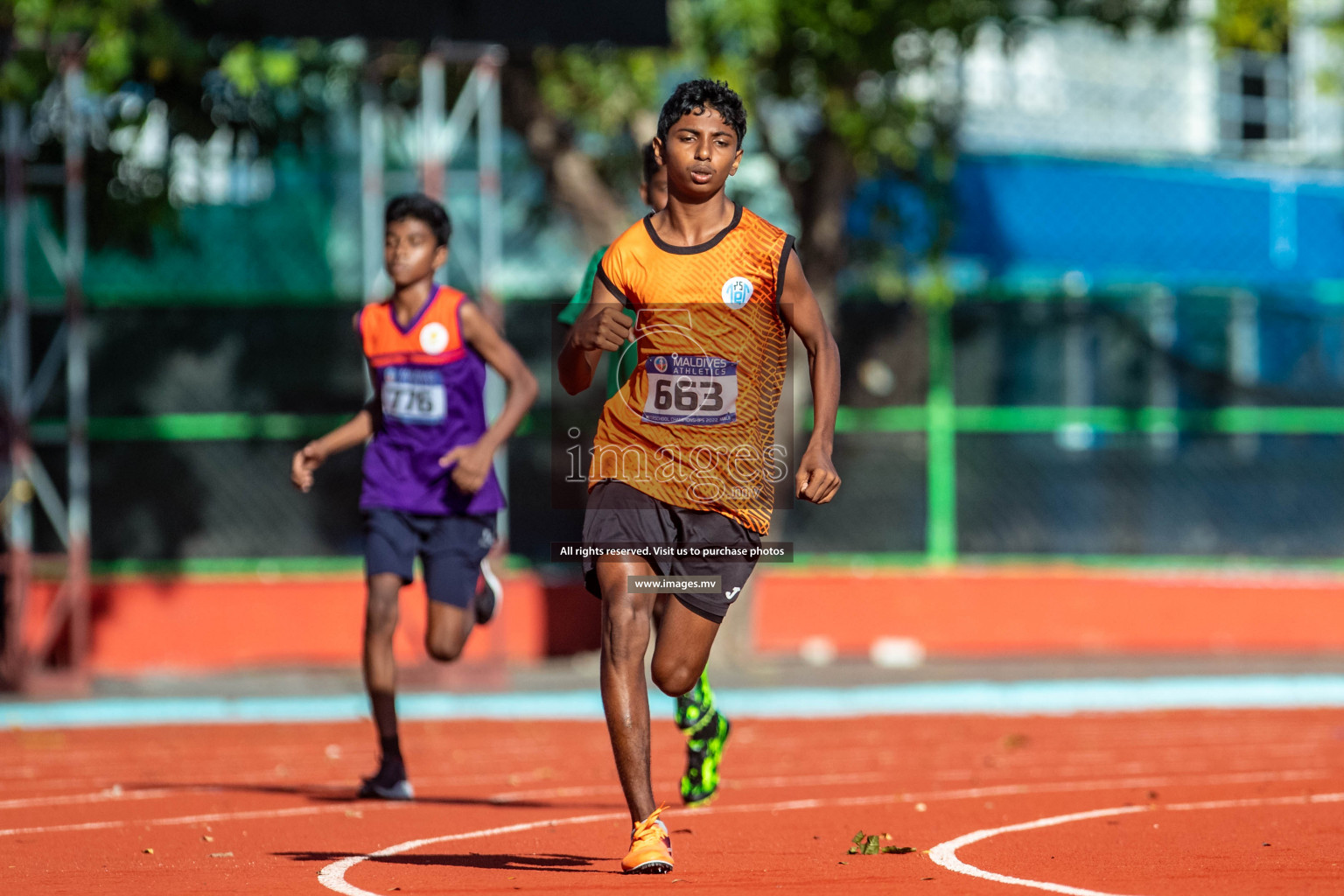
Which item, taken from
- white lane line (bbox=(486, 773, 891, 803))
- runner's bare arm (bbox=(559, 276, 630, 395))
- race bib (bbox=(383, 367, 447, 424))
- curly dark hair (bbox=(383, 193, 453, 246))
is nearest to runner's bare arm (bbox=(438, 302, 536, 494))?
race bib (bbox=(383, 367, 447, 424))

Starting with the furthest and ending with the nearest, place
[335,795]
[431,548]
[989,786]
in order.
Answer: [989,786] → [335,795] → [431,548]

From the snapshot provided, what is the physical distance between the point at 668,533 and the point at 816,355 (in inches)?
26.1

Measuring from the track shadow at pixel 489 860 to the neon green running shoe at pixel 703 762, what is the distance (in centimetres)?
111

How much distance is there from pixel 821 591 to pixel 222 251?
542cm

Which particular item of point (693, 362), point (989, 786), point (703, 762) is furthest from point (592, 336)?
point (989, 786)

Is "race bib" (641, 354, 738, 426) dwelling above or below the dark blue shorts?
above

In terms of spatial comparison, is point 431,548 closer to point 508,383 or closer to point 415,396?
point 415,396

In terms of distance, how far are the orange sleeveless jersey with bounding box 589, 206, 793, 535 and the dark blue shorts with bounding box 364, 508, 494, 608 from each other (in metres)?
2.24

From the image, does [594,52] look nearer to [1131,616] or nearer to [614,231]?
[614,231]

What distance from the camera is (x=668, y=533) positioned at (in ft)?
18.7

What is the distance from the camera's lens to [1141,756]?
31.5 ft

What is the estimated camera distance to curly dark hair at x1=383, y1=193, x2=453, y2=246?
7.89 meters

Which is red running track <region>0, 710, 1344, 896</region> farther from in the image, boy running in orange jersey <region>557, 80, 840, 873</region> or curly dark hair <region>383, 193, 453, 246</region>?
curly dark hair <region>383, 193, 453, 246</region>

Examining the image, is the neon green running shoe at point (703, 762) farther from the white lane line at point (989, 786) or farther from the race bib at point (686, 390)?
the race bib at point (686, 390)
